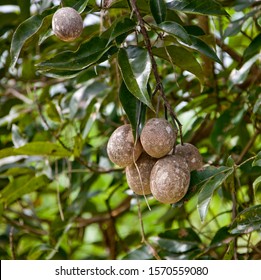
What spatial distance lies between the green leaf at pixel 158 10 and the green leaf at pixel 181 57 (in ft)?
0.19

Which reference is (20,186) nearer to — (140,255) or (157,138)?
(140,255)

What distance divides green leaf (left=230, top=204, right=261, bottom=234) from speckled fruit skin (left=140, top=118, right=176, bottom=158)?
197mm

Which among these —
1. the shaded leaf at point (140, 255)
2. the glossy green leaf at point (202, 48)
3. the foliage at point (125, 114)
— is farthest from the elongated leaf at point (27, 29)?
the shaded leaf at point (140, 255)

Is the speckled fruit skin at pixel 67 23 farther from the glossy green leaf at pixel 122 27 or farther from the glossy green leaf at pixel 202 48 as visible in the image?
the glossy green leaf at pixel 202 48

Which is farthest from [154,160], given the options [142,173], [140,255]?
[140,255]

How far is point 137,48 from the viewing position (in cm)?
94

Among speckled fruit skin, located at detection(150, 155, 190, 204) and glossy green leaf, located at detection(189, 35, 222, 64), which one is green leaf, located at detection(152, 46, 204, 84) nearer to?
glossy green leaf, located at detection(189, 35, 222, 64)

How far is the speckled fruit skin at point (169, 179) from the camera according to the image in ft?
2.86

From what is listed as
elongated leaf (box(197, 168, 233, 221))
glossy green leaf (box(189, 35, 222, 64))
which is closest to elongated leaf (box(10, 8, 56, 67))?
glossy green leaf (box(189, 35, 222, 64))

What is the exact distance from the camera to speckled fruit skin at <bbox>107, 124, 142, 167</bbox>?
901 millimetres

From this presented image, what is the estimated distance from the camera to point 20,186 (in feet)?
5.03

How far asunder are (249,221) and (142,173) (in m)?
0.22

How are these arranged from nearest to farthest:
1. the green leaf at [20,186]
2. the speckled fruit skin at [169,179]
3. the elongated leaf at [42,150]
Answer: the speckled fruit skin at [169,179], the elongated leaf at [42,150], the green leaf at [20,186]
